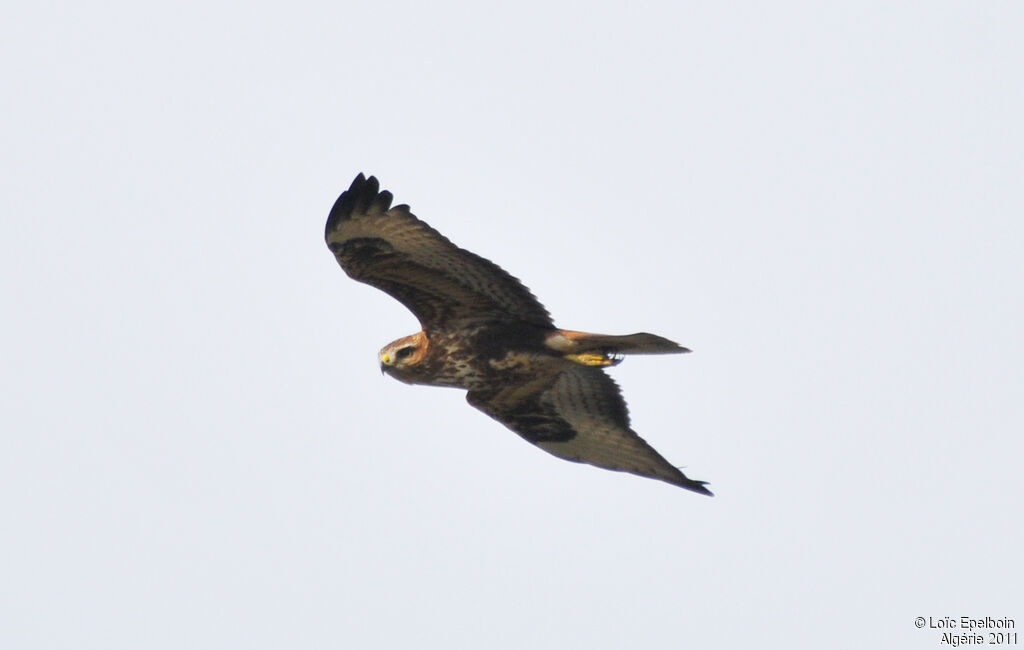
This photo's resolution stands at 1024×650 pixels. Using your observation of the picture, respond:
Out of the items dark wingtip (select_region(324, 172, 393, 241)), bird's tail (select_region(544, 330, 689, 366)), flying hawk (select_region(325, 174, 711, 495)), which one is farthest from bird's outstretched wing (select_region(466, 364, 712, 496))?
dark wingtip (select_region(324, 172, 393, 241))

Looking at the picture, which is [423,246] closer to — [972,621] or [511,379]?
[511,379]

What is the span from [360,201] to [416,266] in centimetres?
65

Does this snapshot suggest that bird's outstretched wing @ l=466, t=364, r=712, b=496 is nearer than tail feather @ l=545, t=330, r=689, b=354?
No

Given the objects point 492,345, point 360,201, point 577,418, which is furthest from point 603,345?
point 360,201

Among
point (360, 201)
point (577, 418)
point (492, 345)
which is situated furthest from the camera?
point (577, 418)

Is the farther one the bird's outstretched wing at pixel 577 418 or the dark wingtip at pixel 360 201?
the bird's outstretched wing at pixel 577 418

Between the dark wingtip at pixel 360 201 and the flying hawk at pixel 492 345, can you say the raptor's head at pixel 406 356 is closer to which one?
the flying hawk at pixel 492 345

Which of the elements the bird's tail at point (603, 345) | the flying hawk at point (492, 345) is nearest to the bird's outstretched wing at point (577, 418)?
the flying hawk at point (492, 345)

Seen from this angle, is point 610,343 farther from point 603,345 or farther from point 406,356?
point 406,356

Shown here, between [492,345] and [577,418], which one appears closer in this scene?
[492,345]

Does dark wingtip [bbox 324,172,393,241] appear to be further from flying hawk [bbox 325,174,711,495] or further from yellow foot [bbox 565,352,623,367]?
yellow foot [bbox 565,352,623,367]

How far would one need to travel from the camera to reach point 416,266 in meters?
12.9

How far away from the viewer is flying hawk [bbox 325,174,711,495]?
12656 mm

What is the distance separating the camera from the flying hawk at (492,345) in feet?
41.5
